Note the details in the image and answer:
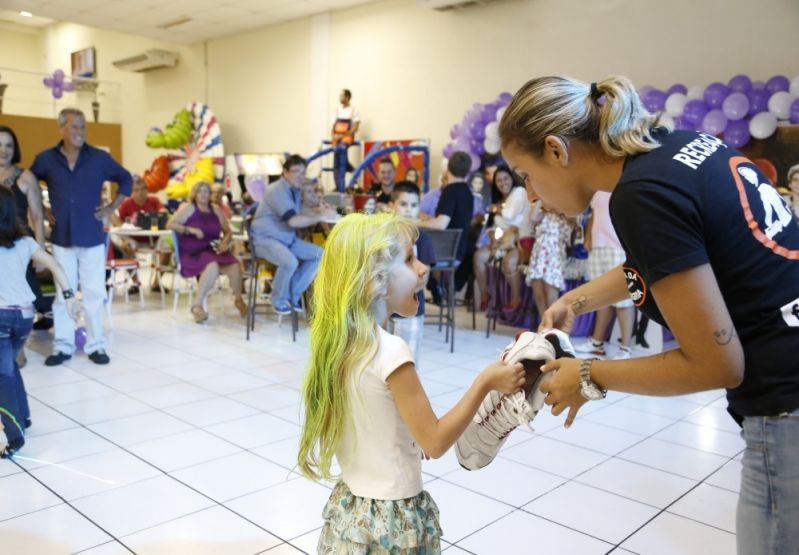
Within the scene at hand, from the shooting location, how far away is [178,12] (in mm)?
9984

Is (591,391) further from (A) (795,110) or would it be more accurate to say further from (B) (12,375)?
(A) (795,110)

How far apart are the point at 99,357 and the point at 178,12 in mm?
7162

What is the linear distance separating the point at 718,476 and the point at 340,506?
7.12 feet

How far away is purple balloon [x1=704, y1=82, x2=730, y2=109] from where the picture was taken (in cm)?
579

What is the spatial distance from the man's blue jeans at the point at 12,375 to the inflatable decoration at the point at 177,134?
909 cm

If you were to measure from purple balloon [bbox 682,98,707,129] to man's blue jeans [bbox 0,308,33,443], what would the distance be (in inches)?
213

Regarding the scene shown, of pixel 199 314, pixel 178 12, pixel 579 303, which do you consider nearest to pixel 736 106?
pixel 579 303

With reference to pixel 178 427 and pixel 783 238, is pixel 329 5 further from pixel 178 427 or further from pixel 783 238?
pixel 783 238

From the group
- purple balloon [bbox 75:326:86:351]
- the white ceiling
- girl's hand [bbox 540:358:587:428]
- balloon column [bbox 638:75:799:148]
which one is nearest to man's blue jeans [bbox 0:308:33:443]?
purple balloon [bbox 75:326:86:351]

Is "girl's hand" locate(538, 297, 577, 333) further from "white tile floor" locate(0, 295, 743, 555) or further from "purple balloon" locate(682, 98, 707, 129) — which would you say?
"purple balloon" locate(682, 98, 707, 129)

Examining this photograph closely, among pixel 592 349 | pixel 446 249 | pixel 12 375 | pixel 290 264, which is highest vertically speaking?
Answer: pixel 446 249

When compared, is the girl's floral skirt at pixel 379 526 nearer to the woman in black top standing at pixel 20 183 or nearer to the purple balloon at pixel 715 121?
the woman in black top standing at pixel 20 183

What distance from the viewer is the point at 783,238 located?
45.3 inches

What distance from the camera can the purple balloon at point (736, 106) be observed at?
18.5ft
